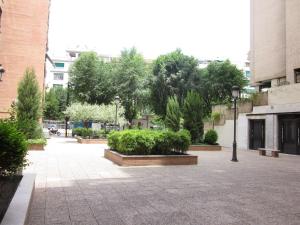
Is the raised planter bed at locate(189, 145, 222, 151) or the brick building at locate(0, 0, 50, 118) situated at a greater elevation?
the brick building at locate(0, 0, 50, 118)

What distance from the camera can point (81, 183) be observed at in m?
8.73

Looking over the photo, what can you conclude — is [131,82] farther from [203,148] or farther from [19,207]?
[19,207]

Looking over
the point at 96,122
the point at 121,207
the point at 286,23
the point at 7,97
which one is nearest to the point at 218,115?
the point at 286,23

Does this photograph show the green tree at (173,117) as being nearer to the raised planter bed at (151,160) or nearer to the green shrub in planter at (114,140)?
the green shrub in planter at (114,140)

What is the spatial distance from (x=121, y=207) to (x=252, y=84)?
2813cm

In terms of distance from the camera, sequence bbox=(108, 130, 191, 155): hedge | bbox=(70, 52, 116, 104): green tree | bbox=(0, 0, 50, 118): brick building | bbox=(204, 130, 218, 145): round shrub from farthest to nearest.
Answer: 1. bbox=(70, 52, 116, 104): green tree
2. bbox=(0, 0, 50, 118): brick building
3. bbox=(204, 130, 218, 145): round shrub
4. bbox=(108, 130, 191, 155): hedge

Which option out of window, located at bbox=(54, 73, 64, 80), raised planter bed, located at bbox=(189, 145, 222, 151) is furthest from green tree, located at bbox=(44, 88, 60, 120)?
raised planter bed, located at bbox=(189, 145, 222, 151)

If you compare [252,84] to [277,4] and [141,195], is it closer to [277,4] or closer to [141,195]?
[277,4]

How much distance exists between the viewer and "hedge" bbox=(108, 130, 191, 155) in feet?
42.8

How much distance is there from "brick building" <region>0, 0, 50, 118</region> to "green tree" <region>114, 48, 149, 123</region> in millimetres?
12079

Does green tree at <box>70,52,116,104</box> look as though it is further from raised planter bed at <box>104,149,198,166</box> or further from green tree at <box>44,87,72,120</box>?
raised planter bed at <box>104,149,198,166</box>

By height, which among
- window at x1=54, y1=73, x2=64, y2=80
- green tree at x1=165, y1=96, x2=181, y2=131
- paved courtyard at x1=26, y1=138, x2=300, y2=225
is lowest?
paved courtyard at x1=26, y1=138, x2=300, y2=225

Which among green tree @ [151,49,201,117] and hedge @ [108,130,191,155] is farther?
green tree @ [151,49,201,117]

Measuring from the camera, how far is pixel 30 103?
2112 centimetres
